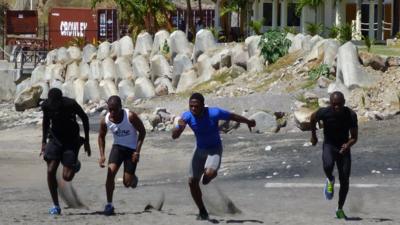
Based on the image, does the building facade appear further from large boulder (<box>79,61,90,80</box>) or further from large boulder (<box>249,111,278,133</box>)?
large boulder (<box>249,111,278,133</box>)

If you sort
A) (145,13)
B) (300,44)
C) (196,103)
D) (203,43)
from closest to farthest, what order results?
(196,103)
(300,44)
(203,43)
(145,13)

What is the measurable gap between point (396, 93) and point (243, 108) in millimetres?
4284

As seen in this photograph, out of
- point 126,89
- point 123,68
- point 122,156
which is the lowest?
point 126,89

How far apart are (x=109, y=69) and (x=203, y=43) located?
5.70 meters

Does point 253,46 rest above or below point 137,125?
above

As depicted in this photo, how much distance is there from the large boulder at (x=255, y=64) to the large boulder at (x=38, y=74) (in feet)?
56.8

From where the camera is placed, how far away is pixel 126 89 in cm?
4334

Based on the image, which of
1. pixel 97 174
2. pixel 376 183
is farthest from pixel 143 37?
pixel 376 183

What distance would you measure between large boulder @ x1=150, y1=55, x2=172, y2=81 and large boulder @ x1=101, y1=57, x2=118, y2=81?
9.14 feet

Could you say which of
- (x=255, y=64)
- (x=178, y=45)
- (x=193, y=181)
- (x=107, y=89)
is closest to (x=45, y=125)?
(x=193, y=181)

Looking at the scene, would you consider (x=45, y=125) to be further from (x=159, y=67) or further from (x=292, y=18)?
(x=292, y=18)

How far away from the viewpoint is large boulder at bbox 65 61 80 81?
166ft

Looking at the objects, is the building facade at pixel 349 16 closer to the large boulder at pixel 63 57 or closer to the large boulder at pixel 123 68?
the large boulder at pixel 123 68

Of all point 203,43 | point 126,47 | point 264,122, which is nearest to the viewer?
point 264,122
